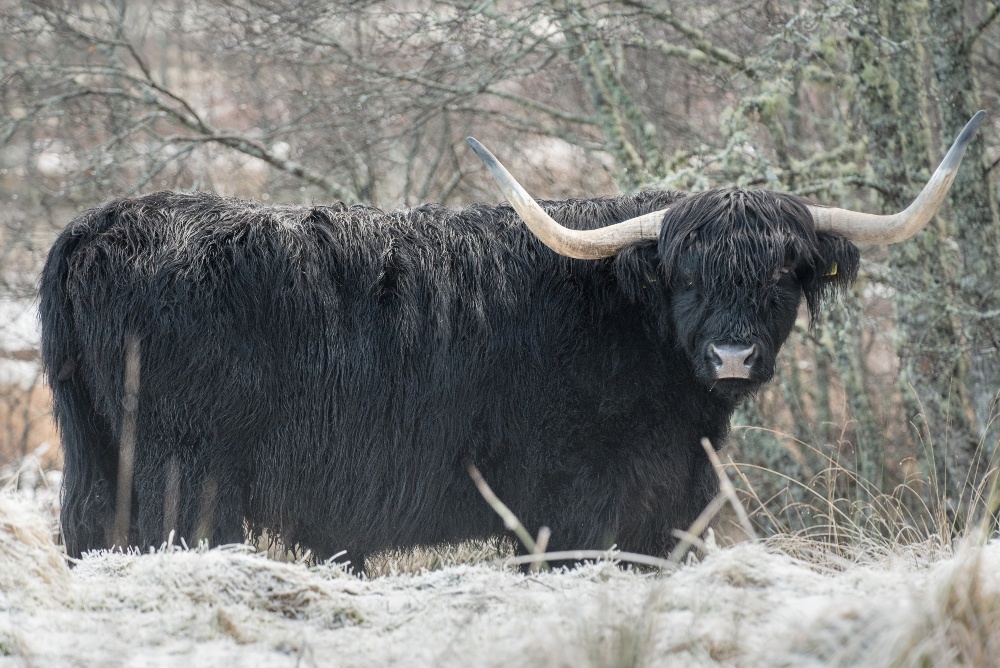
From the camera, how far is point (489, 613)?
9.43 ft

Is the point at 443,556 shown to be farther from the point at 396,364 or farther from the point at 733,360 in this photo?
the point at 733,360

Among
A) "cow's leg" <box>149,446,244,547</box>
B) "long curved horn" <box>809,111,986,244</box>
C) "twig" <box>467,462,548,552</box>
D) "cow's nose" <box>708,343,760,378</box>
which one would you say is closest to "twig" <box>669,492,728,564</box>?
"twig" <box>467,462,548,552</box>

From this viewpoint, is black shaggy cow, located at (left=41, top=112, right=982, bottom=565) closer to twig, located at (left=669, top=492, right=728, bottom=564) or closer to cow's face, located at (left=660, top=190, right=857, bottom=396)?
cow's face, located at (left=660, top=190, right=857, bottom=396)

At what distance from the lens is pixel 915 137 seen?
6770mm

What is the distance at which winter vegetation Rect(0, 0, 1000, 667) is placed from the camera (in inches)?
102

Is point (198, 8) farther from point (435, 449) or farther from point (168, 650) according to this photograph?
point (168, 650)

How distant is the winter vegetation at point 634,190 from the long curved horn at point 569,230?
1.12m

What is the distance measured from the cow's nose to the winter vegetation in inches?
20.4

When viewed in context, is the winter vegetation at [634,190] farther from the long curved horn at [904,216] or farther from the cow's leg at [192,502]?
the long curved horn at [904,216]

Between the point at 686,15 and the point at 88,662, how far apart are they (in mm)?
7536

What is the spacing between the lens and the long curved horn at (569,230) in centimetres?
438

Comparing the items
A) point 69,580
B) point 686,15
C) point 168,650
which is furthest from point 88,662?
point 686,15

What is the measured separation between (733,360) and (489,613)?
5.44 ft

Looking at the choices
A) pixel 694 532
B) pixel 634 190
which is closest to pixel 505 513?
pixel 694 532
